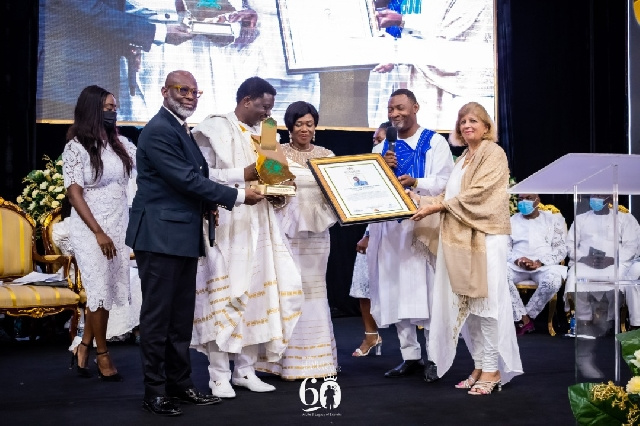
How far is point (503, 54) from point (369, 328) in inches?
174

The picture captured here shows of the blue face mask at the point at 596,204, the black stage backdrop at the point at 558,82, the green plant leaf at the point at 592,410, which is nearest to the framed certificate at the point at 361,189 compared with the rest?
the blue face mask at the point at 596,204

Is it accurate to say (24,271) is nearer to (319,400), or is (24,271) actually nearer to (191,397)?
(191,397)

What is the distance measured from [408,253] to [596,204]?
1594mm

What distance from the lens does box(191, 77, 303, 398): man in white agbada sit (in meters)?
4.52

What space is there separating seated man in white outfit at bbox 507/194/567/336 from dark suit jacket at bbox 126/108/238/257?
14.8ft

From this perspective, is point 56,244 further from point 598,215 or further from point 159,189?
point 598,215

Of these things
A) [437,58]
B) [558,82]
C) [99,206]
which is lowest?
[99,206]

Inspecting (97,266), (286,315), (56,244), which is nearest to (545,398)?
(286,315)

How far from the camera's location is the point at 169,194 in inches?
159

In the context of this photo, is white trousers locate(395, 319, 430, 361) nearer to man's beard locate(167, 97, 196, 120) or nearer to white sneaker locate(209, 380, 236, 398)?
white sneaker locate(209, 380, 236, 398)

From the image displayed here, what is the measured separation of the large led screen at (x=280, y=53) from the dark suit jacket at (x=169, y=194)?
4.29m

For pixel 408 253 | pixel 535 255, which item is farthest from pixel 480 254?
pixel 535 255

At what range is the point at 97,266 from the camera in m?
4.86

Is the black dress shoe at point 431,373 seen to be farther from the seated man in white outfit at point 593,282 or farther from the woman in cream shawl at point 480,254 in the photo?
the seated man in white outfit at point 593,282
